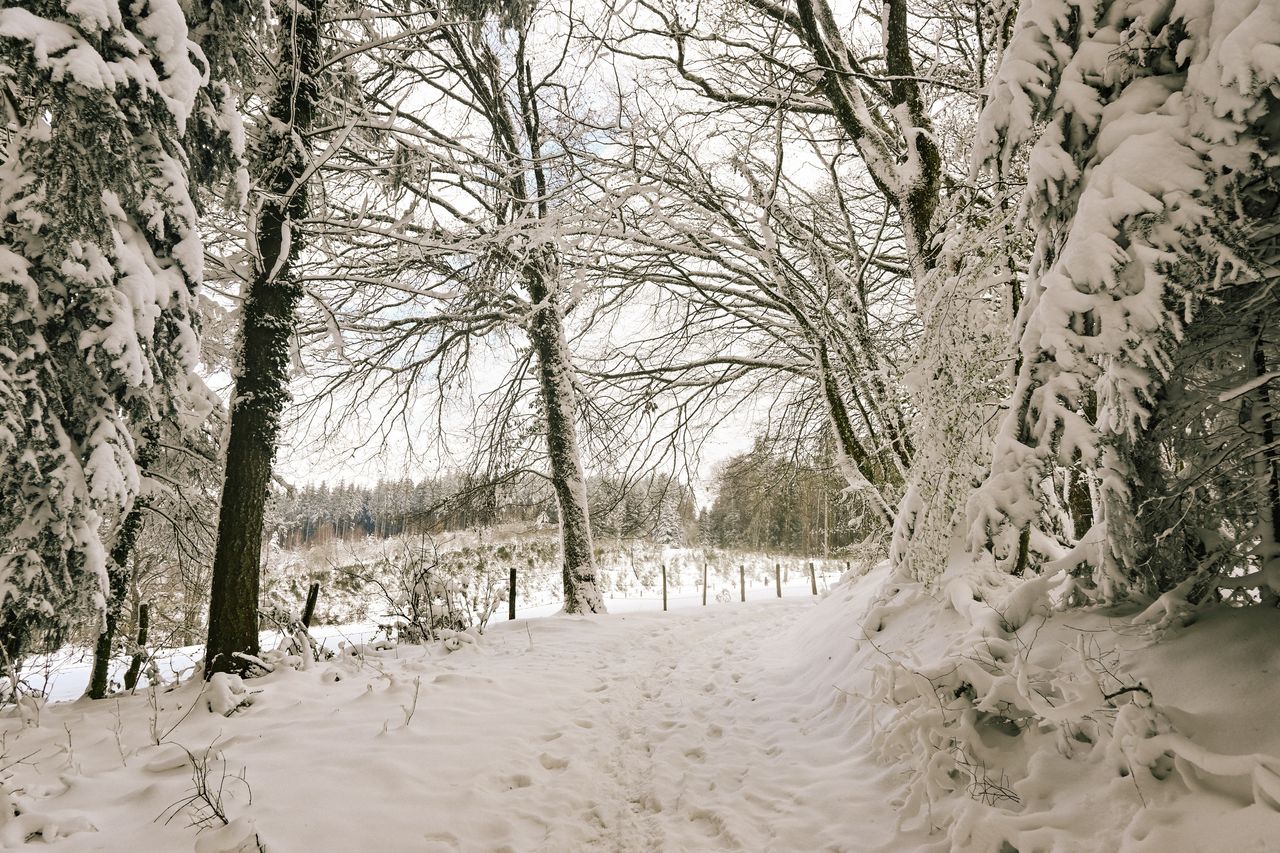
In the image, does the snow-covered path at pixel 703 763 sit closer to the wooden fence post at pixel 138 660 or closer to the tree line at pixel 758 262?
the tree line at pixel 758 262

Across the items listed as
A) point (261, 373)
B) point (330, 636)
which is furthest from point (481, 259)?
point (330, 636)

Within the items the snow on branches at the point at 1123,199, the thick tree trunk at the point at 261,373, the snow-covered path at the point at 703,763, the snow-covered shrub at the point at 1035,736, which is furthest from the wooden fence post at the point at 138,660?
the snow on branches at the point at 1123,199

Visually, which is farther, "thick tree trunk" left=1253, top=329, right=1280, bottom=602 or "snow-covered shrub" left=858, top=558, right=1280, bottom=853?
"thick tree trunk" left=1253, top=329, right=1280, bottom=602

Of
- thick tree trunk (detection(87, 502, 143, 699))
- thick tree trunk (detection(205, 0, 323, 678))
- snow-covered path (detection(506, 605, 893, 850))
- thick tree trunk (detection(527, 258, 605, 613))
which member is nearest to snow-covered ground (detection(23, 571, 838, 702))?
thick tree trunk (detection(87, 502, 143, 699))

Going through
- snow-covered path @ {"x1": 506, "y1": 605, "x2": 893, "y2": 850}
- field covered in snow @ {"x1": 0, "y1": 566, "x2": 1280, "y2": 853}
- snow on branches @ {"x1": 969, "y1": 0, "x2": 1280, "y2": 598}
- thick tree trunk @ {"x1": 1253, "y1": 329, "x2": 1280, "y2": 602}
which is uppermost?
snow on branches @ {"x1": 969, "y1": 0, "x2": 1280, "y2": 598}

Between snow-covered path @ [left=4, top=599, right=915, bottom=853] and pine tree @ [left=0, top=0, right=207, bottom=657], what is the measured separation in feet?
3.93

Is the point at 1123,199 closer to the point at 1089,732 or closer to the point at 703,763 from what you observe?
the point at 1089,732

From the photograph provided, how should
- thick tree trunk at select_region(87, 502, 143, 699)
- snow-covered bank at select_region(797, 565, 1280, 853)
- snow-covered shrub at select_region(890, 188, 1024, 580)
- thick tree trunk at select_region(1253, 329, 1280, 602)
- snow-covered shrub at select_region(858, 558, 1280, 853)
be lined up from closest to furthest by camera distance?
snow-covered bank at select_region(797, 565, 1280, 853), snow-covered shrub at select_region(858, 558, 1280, 853), thick tree trunk at select_region(1253, 329, 1280, 602), snow-covered shrub at select_region(890, 188, 1024, 580), thick tree trunk at select_region(87, 502, 143, 699)

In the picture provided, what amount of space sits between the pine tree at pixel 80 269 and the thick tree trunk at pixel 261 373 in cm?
164

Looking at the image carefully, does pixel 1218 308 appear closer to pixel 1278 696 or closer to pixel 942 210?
pixel 1278 696

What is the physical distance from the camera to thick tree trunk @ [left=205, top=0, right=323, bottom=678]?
4781 millimetres

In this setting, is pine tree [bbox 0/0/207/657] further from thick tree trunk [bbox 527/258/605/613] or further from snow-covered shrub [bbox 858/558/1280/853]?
thick tree trunk [bbox 527/258/605/613]

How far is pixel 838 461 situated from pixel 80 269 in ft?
22.6

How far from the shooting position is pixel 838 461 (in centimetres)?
695
